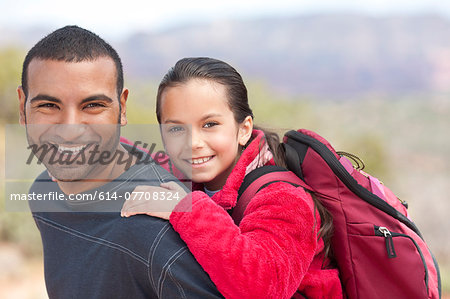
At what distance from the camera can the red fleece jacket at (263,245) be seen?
1645mm

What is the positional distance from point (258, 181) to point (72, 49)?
0.84 m

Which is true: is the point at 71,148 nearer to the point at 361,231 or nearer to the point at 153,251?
the point at 153,251

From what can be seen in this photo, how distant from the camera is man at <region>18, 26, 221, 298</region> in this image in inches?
65.7

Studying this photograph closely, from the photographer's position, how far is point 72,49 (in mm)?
1832

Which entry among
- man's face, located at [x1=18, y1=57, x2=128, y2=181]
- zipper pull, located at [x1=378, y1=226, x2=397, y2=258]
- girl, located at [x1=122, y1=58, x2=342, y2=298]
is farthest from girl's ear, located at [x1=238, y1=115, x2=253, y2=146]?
zipper pull, located at [x1=378, y1=226, x2=397, y2=258]

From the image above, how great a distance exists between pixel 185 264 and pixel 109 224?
341 mm

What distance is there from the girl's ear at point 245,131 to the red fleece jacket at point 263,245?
513mm

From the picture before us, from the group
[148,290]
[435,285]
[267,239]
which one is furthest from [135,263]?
[435,285]

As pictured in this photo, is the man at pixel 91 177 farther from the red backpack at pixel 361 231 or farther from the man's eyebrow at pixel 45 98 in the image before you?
the red backpack at pixel 361 231

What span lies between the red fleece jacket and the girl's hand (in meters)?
0.04

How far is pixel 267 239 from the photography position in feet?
5.78

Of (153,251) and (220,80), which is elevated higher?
(220,80)

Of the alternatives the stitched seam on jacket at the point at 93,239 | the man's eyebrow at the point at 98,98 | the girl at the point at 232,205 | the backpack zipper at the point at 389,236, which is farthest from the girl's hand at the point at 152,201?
the backpack zipper at the point at 389,236

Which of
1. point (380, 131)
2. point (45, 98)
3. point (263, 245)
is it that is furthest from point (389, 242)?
point (380, 131)
